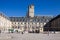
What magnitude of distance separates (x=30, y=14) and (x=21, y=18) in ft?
25.5

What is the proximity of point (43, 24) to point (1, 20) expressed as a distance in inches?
1480

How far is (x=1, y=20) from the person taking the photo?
8769 cm

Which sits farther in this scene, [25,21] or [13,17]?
[13,17]

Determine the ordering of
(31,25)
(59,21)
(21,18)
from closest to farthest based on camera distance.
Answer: (59,21) < (31,25) < (21,18)

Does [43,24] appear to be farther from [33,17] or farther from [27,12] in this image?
[27,12]

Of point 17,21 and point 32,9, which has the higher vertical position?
point 32,9

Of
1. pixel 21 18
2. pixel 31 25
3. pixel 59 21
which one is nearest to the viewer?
pixel 59 21

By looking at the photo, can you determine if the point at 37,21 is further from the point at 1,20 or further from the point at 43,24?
the point at 1,20

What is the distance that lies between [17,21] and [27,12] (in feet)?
42.0

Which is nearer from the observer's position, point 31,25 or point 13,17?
point 31,25

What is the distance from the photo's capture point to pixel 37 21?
387 feet

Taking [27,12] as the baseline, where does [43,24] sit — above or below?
below

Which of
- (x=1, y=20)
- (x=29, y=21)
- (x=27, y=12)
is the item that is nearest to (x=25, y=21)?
(x=29, y=21)

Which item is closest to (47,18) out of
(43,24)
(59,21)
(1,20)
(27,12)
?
(43,24)
